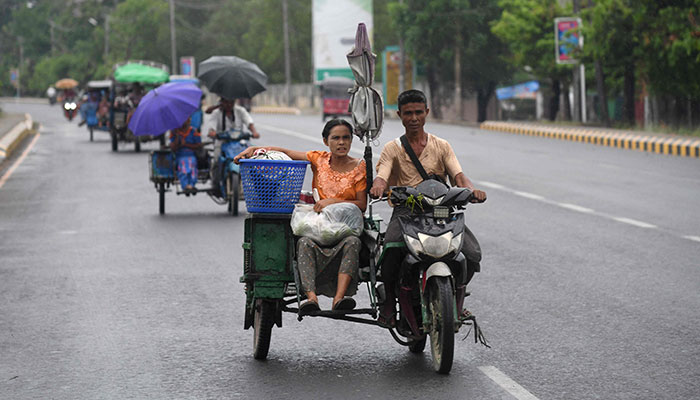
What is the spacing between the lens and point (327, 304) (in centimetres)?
938

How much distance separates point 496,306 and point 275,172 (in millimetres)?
2857

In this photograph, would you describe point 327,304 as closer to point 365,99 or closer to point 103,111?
point 365,99

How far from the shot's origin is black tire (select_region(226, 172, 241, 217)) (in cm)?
1579

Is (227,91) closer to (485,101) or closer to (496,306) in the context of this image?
(496,306)

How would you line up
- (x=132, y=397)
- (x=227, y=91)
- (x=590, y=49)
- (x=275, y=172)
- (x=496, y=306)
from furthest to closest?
(x=590, y=49) < (x=227, y=91) < (x=496, y=306) < (x=275, y=172) < (x=132, y=397)

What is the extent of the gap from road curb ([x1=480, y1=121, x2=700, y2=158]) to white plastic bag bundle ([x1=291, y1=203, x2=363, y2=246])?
21.4 metres

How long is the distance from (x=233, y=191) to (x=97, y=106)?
79.6ft

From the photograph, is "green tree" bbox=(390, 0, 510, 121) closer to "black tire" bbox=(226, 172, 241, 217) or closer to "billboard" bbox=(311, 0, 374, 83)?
"billboard" bbox=(311, 0, 374, 83)

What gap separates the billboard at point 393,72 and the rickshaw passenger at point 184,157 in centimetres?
4413

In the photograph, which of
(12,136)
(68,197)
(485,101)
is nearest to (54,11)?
(485,101)

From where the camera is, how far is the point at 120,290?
10.2 metres

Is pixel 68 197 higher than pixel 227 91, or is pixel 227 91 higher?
pixel 227 91

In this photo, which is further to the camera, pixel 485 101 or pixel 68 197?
pixel 485 101

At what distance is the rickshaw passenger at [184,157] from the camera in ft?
53.7
